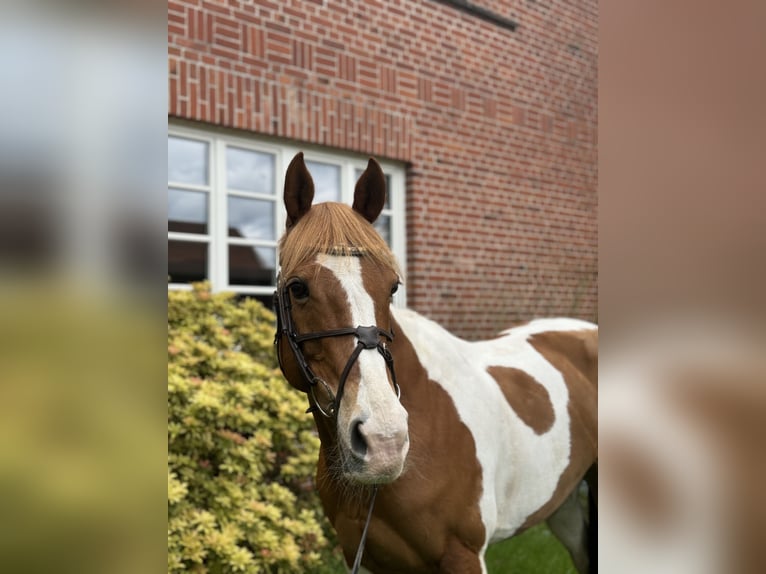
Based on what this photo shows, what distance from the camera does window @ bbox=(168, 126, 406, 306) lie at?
4.46 metres

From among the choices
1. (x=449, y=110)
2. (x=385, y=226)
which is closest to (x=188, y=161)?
(x=385, y=226)

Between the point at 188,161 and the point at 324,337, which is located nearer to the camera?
the point at 324,337

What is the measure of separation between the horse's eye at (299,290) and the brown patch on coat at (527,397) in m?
1.11

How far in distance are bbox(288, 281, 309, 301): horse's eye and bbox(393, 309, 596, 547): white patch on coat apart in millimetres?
586

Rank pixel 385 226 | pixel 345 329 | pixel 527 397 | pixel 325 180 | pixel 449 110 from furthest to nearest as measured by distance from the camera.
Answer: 1. pixel 449 110
2. pixel 385 226
3. pixel 325 180
4. pixel 527 397
5. pixel 345 329

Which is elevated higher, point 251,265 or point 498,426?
point 251,265

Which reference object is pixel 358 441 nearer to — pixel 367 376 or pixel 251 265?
pixel 367 376

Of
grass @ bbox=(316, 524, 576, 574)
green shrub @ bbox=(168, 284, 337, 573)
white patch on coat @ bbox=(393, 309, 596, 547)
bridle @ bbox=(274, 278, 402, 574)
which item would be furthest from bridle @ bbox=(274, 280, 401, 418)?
grass @ bbox=(316, 524, 576, 574)

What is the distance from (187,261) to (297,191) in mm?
2748

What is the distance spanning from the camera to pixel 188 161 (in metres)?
4.47

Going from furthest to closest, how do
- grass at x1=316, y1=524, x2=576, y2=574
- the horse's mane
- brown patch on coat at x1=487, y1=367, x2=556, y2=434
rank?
grass at x1=316, y1=524, x2=576, y2=574, brown patch on coat at x1=487, y1=367, x2=556, y2=434, the horse's mane


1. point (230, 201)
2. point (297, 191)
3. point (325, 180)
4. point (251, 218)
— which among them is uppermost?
point (325, 180)

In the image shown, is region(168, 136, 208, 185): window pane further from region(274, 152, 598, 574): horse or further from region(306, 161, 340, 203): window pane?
region(274, 152, 598, 574): horse
